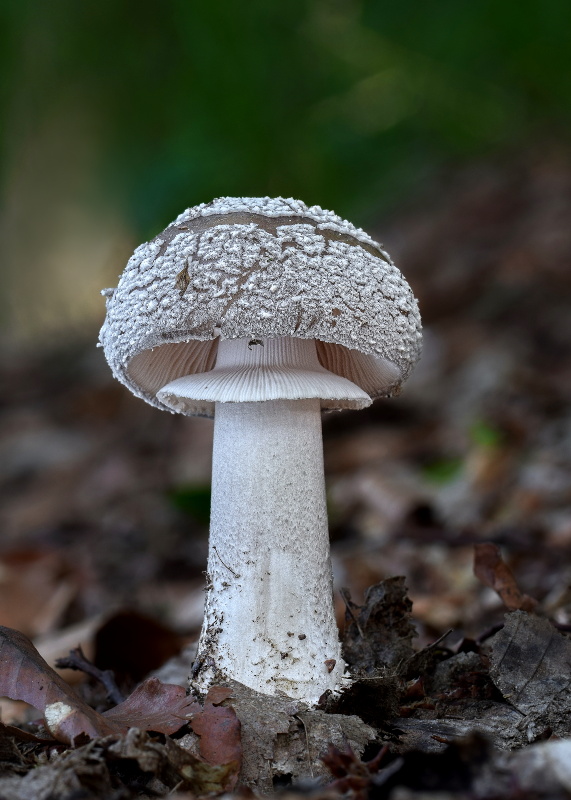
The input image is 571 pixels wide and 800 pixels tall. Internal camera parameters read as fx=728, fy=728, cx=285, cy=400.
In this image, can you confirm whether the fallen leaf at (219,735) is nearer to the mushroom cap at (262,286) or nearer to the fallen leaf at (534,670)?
the fallen leaf at (534,670)

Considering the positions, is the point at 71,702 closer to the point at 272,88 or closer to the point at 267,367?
the point at 267,367

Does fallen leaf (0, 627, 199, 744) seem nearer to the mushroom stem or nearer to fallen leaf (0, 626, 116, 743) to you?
fallen leaf (0, 626, 116, 743)

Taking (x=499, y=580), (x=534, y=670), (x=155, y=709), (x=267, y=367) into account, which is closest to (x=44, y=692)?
(x=155, y=709)

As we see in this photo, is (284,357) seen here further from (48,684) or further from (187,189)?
(187,189)

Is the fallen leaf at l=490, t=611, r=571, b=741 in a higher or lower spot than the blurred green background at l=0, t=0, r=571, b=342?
lower

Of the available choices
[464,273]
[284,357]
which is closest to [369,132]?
[464,273]

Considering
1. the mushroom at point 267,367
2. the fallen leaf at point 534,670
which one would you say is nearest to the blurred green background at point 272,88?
the mushroom at point 267,367

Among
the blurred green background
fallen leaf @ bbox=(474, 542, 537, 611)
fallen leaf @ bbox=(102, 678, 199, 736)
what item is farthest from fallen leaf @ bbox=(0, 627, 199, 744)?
the blurred green background
